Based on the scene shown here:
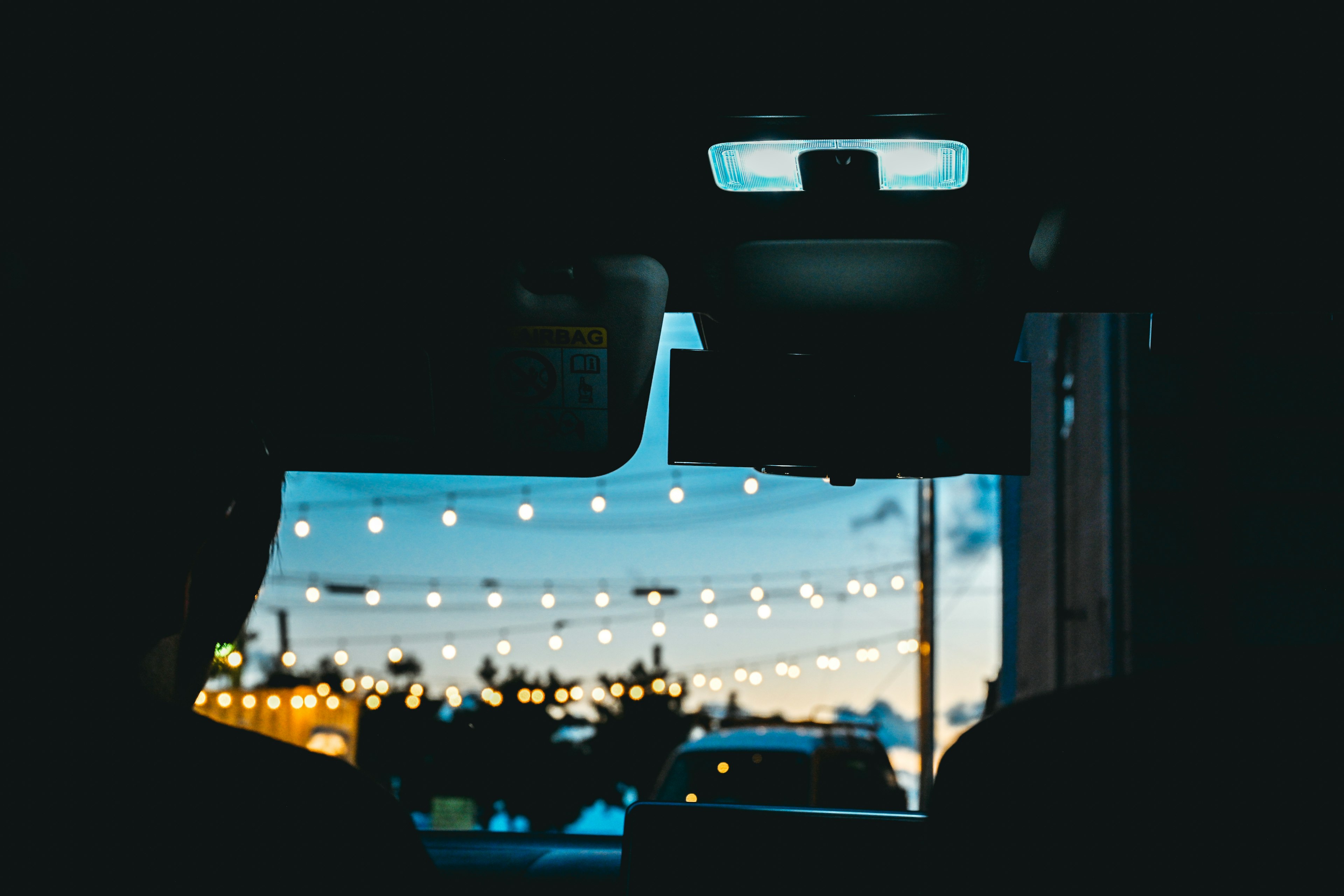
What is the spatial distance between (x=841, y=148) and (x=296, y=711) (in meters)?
25.8

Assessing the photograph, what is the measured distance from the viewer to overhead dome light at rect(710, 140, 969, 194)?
2092mm

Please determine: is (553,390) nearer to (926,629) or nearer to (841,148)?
(841,148)

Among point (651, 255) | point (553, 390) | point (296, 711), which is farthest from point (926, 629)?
point (296, 711)

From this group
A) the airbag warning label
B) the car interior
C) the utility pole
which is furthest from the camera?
the utility pole

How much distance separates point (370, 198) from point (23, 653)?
1473 mm

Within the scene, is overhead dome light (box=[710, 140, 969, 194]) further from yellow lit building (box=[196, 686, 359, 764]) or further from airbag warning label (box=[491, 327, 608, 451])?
yellow lit building (box=[196, 686, 359, 764])

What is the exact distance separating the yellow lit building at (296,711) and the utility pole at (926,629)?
12682 mm

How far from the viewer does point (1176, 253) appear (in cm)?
259

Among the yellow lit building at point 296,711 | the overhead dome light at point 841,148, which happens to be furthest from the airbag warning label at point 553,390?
the yellow lit building at point 296,711

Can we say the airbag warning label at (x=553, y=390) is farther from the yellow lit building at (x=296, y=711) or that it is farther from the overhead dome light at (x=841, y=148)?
the yellow lit building at (x=296, y=711)

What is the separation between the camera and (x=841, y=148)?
6.85 feet

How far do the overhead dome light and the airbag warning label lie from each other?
1.57ft

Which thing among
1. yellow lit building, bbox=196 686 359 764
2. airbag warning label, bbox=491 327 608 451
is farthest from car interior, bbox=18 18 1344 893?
yellow lit building, bbox=196 686 359 764

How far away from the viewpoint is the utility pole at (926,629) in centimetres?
1191
